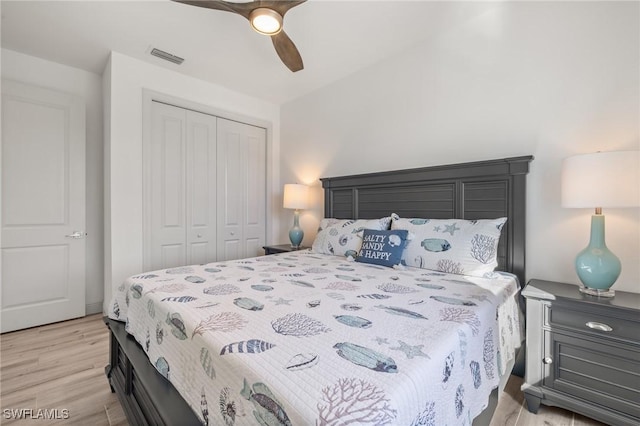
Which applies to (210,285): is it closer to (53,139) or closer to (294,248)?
(294,248)

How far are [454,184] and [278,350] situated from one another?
6.64 ft

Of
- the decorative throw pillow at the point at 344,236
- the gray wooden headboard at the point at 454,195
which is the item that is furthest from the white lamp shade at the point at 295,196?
the decorative throw pillow at the point at 344,236

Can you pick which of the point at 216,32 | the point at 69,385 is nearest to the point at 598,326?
the point at 69,385

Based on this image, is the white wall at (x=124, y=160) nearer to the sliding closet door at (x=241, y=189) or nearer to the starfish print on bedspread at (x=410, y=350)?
the sliding closet door at (x=241, y=189)

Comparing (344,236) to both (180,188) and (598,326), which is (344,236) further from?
(180,188)

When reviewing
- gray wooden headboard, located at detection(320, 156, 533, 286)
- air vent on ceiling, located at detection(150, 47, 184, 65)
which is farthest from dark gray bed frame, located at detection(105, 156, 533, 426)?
air vent on ceiling, located at detection(150, 47, 184, 65)

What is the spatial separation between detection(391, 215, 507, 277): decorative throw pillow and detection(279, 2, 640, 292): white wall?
0.40 metres

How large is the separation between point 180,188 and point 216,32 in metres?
1.65

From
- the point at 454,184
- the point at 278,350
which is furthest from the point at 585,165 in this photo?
the point at 278,350

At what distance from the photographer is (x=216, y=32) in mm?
2480

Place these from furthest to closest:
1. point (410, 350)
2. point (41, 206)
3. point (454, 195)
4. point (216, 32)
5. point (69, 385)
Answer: point (41, 206)
point (216, 32)
point (454, 195)
point (69, 385)
point (410, 350)

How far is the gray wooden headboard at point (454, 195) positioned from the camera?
79.0 inches

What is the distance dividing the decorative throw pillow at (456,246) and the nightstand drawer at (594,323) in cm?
40

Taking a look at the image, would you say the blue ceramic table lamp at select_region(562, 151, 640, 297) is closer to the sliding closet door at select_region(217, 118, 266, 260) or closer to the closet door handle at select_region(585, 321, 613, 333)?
the closet door handle at select_region(585, 321, 613, 333)
